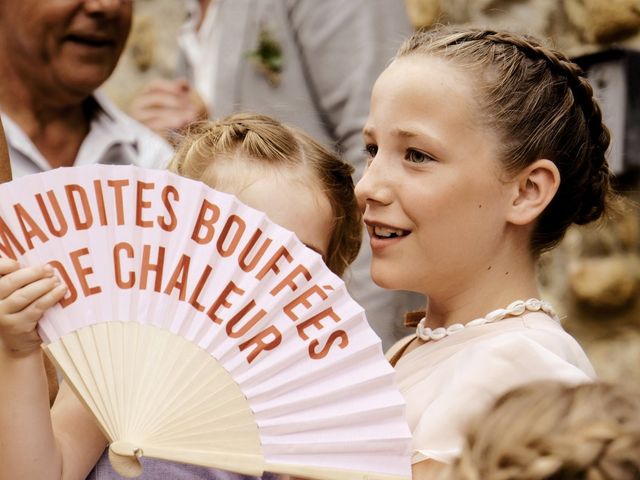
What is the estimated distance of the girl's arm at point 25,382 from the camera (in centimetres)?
174

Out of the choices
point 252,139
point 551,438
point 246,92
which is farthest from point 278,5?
point 551,438

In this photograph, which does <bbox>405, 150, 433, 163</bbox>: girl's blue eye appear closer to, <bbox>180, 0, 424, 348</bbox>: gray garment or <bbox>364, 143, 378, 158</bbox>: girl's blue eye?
<bbox>364, 143, 378, 158</bbox>: girl's blue eye

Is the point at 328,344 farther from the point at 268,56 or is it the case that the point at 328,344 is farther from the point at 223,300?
the point at 268,56

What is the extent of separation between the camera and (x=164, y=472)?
2055mm

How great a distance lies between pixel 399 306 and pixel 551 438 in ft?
5.18

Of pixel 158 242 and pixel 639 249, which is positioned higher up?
pixel 639 249

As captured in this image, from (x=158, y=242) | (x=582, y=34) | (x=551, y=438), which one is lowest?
(x=551, y=438)

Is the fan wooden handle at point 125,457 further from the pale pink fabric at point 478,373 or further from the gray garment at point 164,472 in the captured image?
the pale pink fabric at point 478,373

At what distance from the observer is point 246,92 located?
3400mm

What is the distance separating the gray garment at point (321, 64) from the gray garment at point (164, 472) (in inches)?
42.3

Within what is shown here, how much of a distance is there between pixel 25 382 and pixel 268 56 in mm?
1714

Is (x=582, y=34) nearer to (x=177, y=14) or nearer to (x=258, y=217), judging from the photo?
(x=177, y=14)

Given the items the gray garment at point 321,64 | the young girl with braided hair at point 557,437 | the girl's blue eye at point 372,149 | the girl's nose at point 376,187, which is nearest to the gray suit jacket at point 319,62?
the gray garment at point 321,64

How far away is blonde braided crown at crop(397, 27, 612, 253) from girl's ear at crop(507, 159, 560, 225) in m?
0.02
